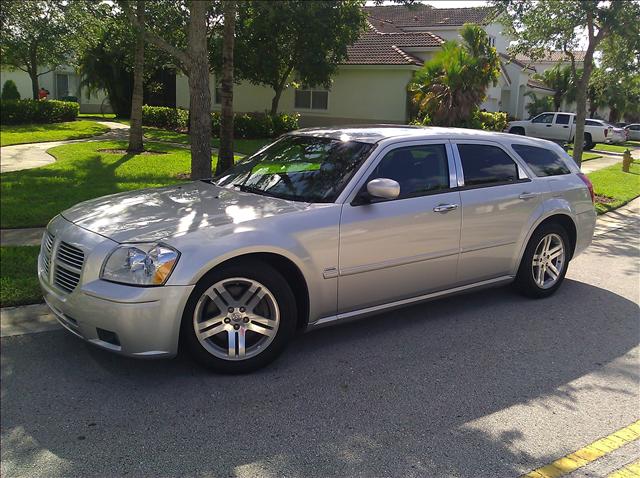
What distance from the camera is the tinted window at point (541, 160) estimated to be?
5.96 meters

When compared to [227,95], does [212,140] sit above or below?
below

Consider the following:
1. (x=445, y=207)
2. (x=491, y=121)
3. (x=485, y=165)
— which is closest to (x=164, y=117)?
(x=491, y=121)

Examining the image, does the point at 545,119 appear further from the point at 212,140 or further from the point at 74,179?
the point at 74,179

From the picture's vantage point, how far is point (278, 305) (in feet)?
13.7

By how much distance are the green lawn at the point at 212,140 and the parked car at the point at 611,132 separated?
60.3 ft

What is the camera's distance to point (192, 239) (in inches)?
154

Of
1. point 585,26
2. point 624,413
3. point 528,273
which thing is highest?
point 585,26

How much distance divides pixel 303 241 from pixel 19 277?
3.23 metres

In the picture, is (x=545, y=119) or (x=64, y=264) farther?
(x=545, y=119)

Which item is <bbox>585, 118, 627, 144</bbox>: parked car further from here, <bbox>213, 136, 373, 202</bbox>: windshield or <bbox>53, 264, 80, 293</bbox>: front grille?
<bbox>53, 264, 80, 293</bbox>: front grille

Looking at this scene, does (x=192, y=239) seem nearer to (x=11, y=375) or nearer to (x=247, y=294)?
(x=247, y=294)

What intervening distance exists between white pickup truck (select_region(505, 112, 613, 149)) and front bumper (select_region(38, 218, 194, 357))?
89.5 feet

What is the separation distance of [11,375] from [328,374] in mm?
2178

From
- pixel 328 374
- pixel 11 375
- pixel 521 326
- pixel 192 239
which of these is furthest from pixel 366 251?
pixel 11 375
